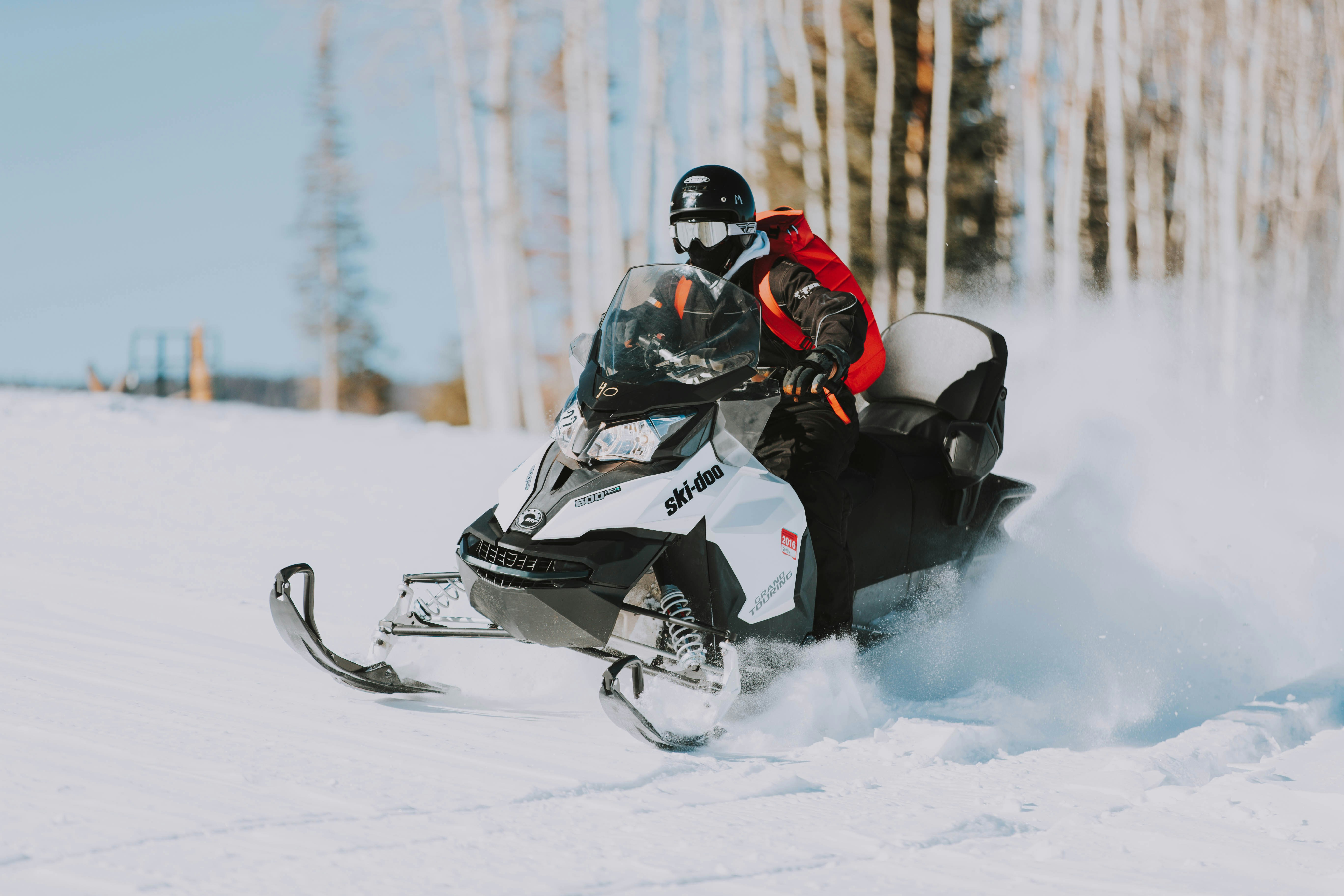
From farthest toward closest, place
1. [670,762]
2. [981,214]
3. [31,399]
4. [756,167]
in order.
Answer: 1. [981,214]
2. [756,167]
3. [31,399]
4. [670,762]

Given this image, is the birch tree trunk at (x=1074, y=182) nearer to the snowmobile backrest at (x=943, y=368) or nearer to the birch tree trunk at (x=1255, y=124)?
the birch tree trunk at (x=1255, y=124)

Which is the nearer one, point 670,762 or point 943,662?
point 670,762

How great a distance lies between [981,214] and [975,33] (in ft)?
9.69

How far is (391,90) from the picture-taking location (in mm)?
17625

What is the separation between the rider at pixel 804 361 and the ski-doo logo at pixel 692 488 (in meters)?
0.31

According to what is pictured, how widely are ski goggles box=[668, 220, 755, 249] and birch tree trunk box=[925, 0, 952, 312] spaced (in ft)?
43.0

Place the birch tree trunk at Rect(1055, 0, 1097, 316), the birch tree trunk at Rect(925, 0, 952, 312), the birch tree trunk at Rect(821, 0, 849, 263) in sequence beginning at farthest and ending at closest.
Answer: the birch tree trunk at Rect(821, 0, 849, 263) < the birch tree trunk at Rect(925, 0, 952, 312) < the birch tree trunk at Rect(1055, 0, 1097, 316)

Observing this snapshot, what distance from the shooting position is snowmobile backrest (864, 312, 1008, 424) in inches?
162

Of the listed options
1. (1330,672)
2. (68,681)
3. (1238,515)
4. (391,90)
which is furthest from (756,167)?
(68,681)

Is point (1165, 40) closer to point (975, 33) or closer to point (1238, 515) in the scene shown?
point (975, 33)

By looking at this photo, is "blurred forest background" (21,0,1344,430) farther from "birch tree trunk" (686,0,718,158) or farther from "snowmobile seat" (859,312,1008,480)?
"snowmobile seat" (859,312,1008,480)

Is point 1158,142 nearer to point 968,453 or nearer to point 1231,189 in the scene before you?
point 1231,189

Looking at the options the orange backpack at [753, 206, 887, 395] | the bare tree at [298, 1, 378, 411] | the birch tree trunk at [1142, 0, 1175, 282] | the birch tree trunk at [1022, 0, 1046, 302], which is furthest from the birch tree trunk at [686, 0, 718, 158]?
the bare tree at [298, 1, 378, 411]

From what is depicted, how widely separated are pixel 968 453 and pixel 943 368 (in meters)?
0.40
